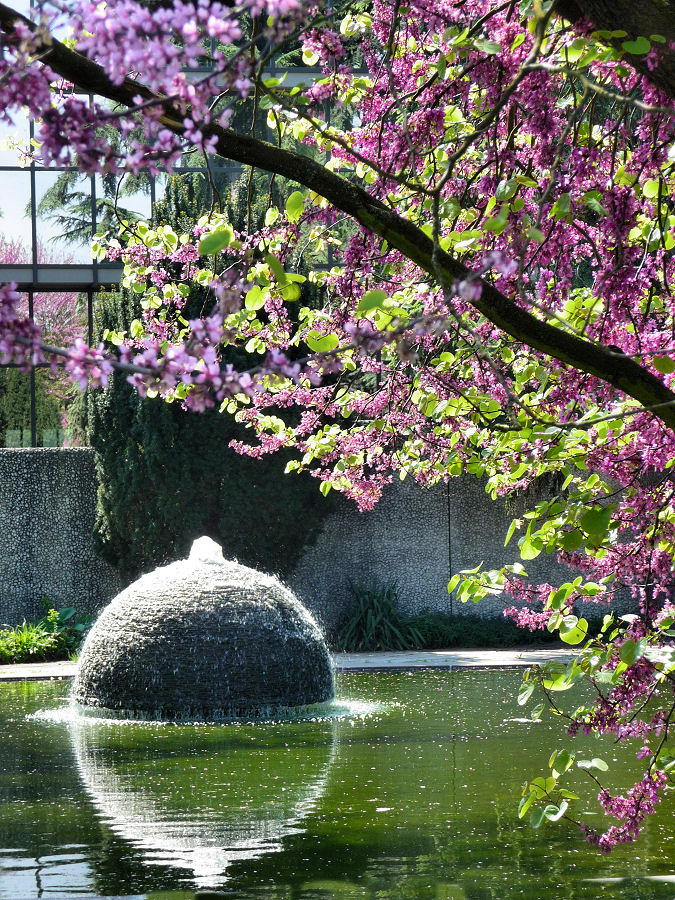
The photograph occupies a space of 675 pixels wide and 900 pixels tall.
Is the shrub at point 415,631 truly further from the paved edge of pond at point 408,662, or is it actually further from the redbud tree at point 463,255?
the redbud tree at point 463,255

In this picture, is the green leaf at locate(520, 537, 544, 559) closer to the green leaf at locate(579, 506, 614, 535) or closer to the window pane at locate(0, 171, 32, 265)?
the green leaf at locate(579, 506, 614, 535)

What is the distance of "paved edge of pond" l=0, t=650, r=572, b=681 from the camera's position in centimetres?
1404

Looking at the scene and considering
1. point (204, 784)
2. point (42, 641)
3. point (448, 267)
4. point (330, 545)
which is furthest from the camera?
point (330, 545)

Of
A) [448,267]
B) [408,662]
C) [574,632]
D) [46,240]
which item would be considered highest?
[46,240]

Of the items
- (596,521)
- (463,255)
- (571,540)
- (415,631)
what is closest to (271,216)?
(463,255)

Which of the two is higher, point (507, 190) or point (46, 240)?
point (46, 240)

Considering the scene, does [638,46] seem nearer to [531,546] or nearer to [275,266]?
[275,266]

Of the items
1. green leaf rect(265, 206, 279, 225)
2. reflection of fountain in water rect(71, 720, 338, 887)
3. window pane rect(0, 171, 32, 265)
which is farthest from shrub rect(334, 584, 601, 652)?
green leaf rect(265, 206, 279, 225)

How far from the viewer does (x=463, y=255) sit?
549cm

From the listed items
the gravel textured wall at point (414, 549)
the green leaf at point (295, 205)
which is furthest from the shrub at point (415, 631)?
the green leaf at point (295, 205)

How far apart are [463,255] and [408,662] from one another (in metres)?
10.1

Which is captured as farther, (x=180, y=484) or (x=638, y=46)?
(x=180, y=484)

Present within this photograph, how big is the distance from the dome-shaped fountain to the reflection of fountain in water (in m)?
0.44

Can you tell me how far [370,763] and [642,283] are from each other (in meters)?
4.64
